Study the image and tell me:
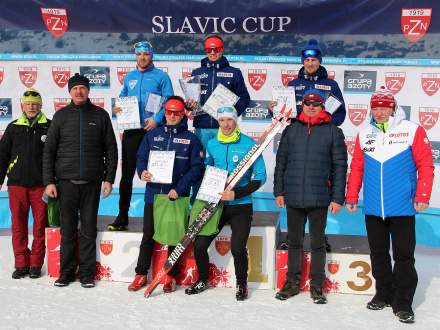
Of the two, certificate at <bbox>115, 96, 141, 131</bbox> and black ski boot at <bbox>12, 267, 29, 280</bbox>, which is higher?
certificate at <bbox>115, 96, 141, 131</bbox>

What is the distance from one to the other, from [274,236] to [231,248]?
466 mm

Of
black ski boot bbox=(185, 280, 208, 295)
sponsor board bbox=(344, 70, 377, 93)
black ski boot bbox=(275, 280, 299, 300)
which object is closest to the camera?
black ski boot bbox=(275, 280, 299, 300)

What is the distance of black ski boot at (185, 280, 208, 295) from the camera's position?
4.82 meters

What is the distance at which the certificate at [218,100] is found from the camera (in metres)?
4.98

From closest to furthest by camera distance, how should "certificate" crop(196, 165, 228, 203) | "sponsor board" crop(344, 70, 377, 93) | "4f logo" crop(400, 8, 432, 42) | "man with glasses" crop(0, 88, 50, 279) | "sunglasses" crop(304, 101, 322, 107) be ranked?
"sunglasses" crop(304, 101, 322, 107) < "certificate" crop(196, 165, 228, 203) < "man with glasses" crop(0, 88, 50, 279) < "4f logo" crop(400, 8, 432, 42) < "sponsor board" crop(344, 70, 377, 93)

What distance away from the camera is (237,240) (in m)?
4.62

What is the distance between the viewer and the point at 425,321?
4262 millimetres

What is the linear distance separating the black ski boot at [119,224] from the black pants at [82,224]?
21cm

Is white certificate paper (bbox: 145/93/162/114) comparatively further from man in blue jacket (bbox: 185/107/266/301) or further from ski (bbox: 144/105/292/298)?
ski (bbox: 144/105/292/298)

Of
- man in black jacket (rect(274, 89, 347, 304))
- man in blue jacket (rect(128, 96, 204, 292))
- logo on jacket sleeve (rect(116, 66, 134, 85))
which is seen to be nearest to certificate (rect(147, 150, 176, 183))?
man in blue jacket (rect(128, 96, 204, 292))

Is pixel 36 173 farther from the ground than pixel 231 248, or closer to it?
farther from the ground

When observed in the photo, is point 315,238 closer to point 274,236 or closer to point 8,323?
point 274,236

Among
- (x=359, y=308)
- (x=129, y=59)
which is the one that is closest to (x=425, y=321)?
(x=359, y=308)

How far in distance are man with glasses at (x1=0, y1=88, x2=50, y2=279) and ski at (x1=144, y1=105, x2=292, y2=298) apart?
1262 millimetres
